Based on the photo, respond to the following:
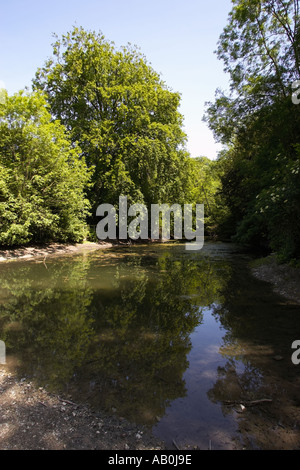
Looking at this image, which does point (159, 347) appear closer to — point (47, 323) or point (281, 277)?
point (47, 323)

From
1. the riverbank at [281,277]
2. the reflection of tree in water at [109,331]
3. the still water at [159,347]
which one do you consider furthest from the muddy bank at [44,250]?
the riverbank at [281,277]

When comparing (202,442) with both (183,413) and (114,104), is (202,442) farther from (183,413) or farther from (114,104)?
(114,104)

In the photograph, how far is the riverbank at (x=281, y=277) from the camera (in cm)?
815

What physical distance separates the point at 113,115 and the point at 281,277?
22.5m

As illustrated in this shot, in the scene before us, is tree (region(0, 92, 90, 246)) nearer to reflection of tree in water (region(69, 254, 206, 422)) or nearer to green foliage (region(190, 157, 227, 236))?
reflection of tree in water (region(69, 254, 206, 422))

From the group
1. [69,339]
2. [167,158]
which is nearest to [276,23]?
[167,158]

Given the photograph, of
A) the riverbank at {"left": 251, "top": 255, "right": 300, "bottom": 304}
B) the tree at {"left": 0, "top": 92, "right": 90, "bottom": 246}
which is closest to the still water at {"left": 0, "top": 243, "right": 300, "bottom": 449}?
the riverbank at {"left": 251, "top": 255, "right": 300, "bottom": 304}

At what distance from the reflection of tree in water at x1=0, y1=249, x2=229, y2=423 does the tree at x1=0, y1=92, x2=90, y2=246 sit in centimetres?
553

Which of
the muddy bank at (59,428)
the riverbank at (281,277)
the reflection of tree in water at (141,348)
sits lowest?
A: the reflection of tree in water at (141,348)

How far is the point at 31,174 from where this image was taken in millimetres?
17375

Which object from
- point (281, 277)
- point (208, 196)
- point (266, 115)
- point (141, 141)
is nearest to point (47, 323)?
point (281, 277)

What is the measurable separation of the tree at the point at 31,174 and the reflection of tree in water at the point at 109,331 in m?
5.53

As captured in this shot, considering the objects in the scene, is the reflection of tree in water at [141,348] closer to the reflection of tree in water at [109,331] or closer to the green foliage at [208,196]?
the reflection of tree in water at [109,331]

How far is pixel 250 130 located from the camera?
1558cm
